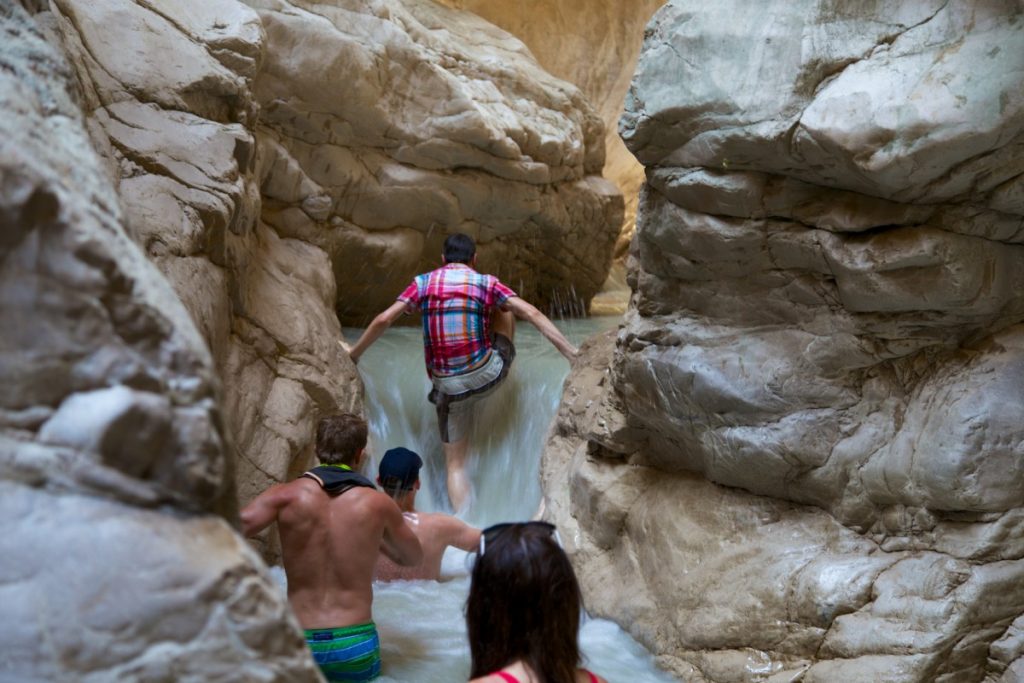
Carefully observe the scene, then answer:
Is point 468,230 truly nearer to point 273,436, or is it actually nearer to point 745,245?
point 273,436

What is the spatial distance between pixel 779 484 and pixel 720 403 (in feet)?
1.27

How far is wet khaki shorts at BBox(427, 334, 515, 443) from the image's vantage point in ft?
19.6

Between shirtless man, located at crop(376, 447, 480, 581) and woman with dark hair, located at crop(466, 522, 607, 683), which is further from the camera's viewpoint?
shirtless man, located at crop(376, 447, 480, 581)

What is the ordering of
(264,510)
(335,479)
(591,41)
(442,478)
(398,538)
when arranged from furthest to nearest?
(591,41) < (442,478) < (398,538) < (335,479) < (264,510)

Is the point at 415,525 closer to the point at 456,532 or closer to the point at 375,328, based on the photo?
the point at 456,532

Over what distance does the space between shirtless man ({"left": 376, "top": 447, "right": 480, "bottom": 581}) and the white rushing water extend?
0.11m

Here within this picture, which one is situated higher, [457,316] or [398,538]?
[457,316]

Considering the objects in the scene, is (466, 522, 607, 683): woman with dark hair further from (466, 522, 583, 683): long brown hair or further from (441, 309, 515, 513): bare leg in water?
(441, 309, 515, 513): bare leg in water

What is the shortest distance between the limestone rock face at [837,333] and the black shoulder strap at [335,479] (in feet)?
4.70

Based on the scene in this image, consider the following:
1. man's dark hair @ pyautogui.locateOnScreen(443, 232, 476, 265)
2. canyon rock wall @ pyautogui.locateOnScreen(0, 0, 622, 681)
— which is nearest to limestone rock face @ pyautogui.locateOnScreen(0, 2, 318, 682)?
canyon rock wall @ pyautogui.locateOnScreen(0, 0, 622, 681)

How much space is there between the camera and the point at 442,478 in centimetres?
622

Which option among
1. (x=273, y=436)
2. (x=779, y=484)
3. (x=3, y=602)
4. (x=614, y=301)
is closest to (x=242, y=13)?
(x=273, y=436)

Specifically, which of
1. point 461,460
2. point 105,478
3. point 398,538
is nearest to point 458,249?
point 461,460

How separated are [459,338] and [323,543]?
2613 millimetres
